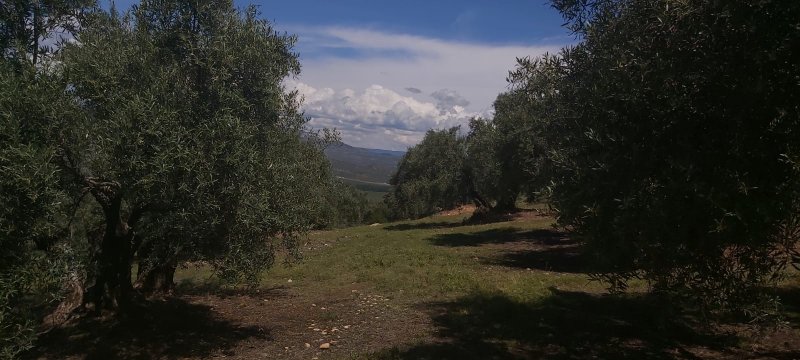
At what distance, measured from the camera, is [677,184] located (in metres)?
6.14

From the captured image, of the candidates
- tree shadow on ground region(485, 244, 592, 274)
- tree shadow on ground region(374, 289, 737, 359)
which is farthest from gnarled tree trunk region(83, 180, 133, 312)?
tree shadow on ground region(485, 244, 592, 274)

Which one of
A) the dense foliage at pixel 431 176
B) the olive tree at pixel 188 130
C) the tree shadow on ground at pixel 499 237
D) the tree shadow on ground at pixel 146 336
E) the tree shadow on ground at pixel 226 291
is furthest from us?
the dense foliage at pixel 431 176

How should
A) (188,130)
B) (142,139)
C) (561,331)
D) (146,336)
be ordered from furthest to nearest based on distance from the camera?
1. (146,336)
2. (561,331)
3. (188,130)
4. (142,139)

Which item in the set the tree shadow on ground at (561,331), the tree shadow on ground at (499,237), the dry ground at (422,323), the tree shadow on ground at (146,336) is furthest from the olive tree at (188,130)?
the tree shadow on ground at (499,237)

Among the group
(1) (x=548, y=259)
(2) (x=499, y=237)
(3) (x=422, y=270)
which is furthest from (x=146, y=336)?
(2) (x=499, y=237)

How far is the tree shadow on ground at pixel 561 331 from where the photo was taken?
1048 centimetres

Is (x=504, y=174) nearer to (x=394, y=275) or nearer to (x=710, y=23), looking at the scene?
(x=394, y=275)

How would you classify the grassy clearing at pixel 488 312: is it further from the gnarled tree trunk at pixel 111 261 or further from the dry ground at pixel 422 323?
the gnarled tree trunk at pixel 111 261

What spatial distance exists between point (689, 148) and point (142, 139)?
851 cm

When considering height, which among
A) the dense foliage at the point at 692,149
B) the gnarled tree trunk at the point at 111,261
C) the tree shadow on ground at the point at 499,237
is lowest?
the tree shadow on ground at the point at 499,237

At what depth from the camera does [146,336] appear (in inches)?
481

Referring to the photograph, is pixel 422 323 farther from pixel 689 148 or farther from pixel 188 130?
pixel 689 148

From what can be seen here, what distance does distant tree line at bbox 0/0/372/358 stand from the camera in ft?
25.5

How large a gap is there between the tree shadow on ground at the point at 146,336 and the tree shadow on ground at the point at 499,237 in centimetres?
1625
